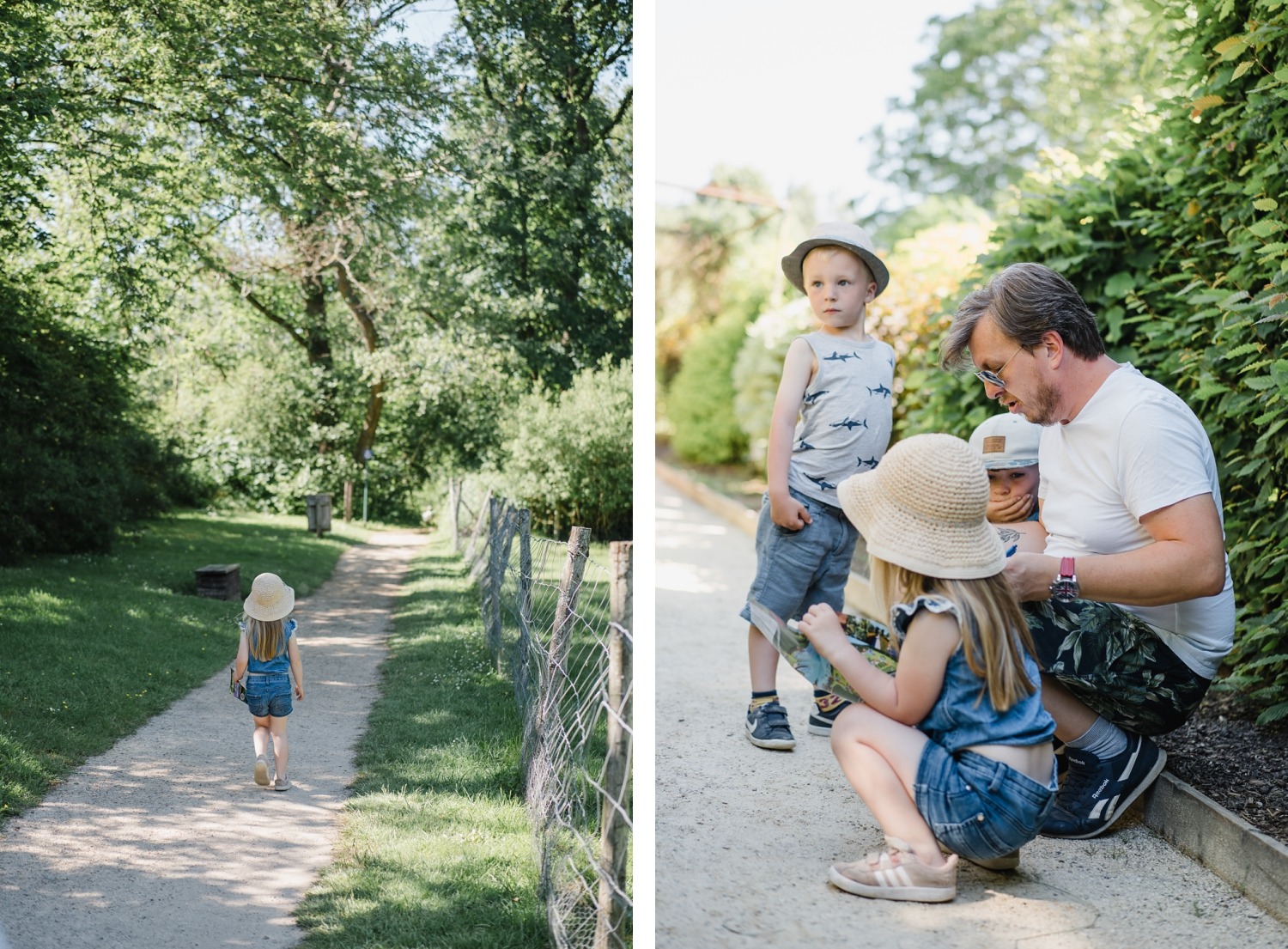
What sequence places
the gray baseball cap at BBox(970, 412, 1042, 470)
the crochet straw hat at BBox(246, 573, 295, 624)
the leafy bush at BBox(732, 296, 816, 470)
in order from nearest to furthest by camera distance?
the crochet straw hat at BBox(246, 573, 295, 624) < the gray baseball cap at BBox(970, 412, 1042, 470) < the leafy bush at BBox(732, 296, 816, 470)

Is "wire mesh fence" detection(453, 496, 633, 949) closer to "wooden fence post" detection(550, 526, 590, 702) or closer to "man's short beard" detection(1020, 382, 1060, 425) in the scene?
"wooden fence post" detection(550, 526, 590, 702)

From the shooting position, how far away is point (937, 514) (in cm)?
222

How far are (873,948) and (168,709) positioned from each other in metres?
1.56

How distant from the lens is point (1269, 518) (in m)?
3.33

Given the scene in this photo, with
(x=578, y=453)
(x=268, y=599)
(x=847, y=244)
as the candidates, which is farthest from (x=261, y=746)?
(x=847, y=244)

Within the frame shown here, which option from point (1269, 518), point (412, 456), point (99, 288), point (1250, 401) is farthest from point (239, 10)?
point (1269, 518)

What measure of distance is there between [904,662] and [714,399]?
11.4 metres

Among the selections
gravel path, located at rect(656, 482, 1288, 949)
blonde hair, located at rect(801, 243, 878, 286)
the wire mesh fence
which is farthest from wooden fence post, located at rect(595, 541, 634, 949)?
blonde hair, located at rect(801, 243, 878, 286)

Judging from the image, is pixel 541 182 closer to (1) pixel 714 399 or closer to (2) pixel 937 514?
(2) pixel 937 514

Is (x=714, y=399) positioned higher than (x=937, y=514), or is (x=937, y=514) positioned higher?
(x=714, y=399)

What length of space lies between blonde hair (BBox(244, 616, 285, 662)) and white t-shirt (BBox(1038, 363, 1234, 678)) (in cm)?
192

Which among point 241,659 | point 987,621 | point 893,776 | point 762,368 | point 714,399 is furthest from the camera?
point 714,399

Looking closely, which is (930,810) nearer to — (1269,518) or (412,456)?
(412,456)

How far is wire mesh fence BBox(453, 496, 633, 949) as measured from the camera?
82.1 inches
